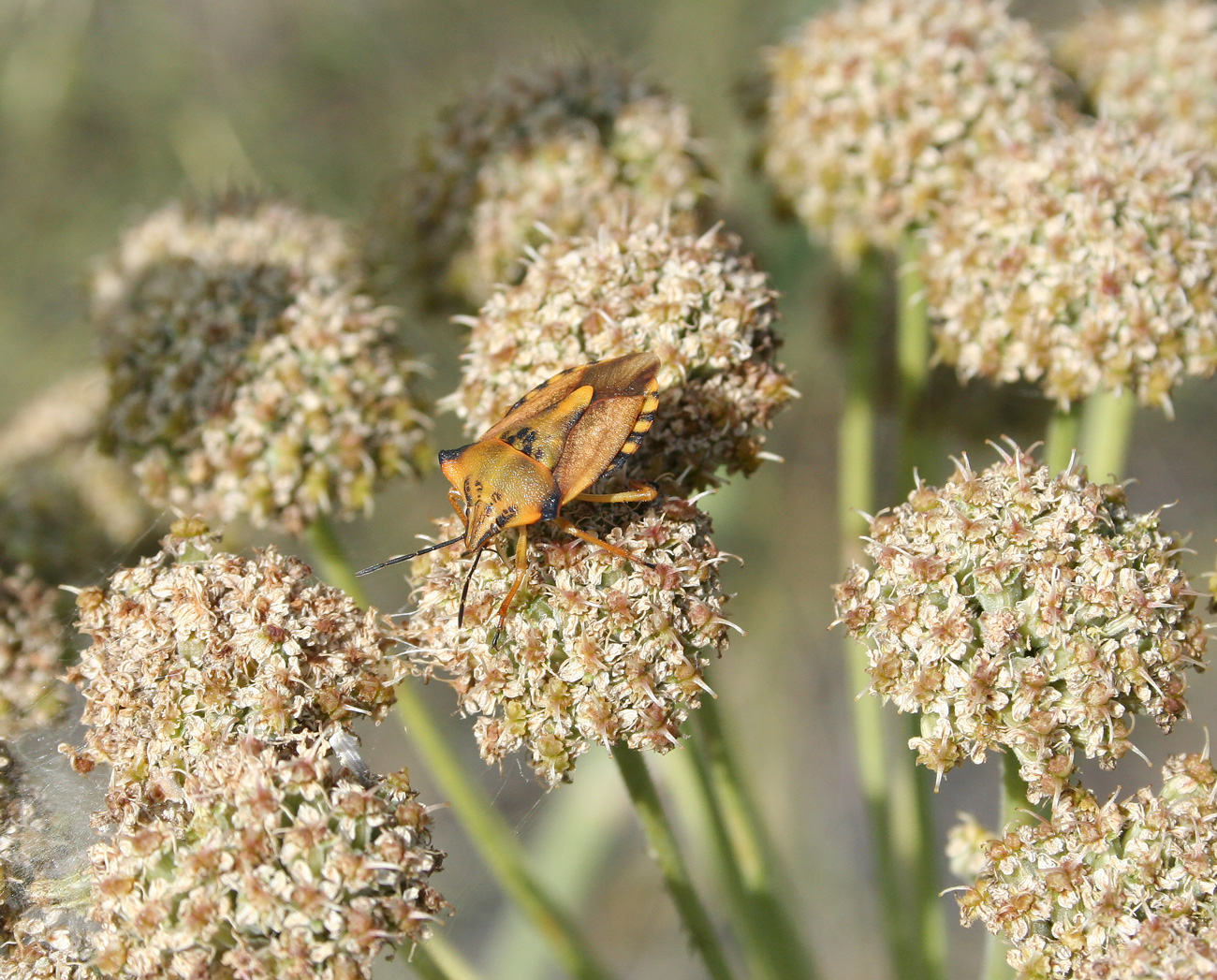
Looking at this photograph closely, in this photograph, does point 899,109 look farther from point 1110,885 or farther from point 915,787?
point 1110,885

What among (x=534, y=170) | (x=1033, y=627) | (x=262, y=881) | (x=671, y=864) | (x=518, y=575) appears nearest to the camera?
(x=262, y=881)

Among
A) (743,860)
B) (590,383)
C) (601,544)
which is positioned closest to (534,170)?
(590,383)

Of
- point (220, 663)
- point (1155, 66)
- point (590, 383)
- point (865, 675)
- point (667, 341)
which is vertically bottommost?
point (865, 675)

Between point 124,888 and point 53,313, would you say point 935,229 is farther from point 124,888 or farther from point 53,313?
point 53,313

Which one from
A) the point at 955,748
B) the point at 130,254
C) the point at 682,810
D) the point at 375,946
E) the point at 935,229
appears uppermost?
the point at 130,254

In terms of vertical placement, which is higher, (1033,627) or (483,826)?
(483,826)

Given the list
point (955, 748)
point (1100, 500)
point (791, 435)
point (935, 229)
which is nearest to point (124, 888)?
point (955, 748)

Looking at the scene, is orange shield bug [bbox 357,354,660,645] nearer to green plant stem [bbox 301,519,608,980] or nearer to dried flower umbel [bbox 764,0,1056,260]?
green plant stem [bbox 301,519,608,980]
